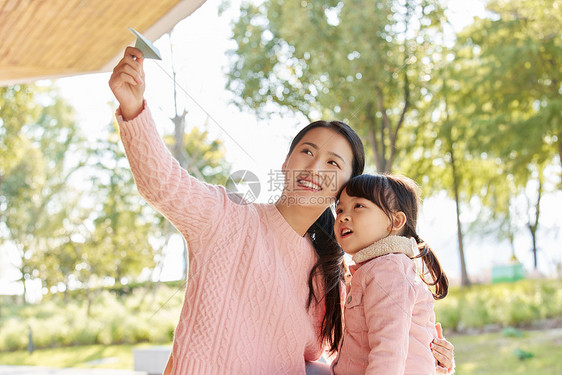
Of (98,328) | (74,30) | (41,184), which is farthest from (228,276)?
(41,184)

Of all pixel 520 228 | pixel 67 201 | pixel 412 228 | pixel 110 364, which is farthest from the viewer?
pixel 520 228

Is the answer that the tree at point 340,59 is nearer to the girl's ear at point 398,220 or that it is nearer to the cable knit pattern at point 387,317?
the girl's ear at point 398,220

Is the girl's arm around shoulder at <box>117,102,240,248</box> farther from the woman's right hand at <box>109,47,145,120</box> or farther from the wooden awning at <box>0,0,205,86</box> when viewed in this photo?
the wooden awning at <box>0,0,205,86</box>

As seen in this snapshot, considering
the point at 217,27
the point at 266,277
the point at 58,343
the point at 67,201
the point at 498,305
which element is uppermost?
the point at 217,27

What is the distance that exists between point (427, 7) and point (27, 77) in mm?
5202

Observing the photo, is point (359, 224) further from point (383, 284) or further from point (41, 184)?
point (41, 184)

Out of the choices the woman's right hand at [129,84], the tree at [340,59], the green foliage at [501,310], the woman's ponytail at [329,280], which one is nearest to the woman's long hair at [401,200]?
the woman's ponytail at [329,280]

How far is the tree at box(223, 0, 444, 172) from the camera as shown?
7109 millimetres

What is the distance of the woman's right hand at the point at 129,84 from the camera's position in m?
1.29

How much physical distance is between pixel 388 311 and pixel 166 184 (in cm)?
64

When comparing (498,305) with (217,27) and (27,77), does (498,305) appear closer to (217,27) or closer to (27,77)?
(217,27)

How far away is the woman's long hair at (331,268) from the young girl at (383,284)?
10 centimetres

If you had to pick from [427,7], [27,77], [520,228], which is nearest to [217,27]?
[427,7]

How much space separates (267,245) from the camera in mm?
1658
